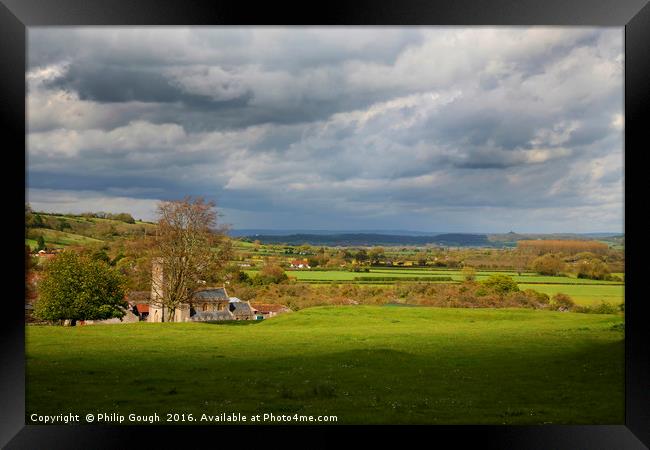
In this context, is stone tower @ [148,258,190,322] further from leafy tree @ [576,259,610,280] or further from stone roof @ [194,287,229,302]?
leafy tree @ [576,259,610,280]

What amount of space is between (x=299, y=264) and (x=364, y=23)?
25.1ft

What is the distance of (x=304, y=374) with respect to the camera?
9.52 meters

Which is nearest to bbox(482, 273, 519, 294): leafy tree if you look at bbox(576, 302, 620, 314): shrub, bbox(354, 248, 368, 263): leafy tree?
bbox(576, 302, 620, 314): shrub

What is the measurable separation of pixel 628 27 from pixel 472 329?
26.8 feet

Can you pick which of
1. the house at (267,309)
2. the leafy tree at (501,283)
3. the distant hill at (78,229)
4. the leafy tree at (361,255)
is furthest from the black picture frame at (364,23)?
the leafy tree at (501,283)

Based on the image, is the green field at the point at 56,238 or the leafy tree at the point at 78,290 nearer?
the leafy tree at the point at 78,290

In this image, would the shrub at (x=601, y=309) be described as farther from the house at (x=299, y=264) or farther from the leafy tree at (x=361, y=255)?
the house at (x=299, y=264)

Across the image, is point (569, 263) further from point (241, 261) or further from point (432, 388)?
point (241, 261)

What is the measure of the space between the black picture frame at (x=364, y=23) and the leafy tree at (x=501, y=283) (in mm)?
7401

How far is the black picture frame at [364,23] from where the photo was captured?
618 centimetres

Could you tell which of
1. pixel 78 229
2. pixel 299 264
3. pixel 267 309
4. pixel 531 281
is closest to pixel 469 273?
pixel 531 281

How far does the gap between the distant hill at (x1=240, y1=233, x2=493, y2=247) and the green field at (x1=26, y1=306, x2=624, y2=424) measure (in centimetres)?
172

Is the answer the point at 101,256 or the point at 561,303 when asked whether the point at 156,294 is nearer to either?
the point at 101,256

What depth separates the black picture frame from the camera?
618 centimetres
